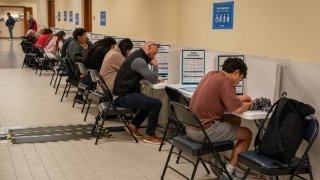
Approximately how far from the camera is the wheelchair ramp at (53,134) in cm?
514

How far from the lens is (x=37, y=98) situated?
762 cm

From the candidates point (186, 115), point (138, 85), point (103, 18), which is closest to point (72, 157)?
point (138, 85)

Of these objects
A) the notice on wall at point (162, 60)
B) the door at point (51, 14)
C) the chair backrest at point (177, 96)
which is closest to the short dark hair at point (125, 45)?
the notice on wall at point (162, 60)

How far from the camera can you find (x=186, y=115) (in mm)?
3459

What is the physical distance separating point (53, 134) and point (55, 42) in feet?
16.4

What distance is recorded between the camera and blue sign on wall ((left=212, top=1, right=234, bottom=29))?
15.7ft

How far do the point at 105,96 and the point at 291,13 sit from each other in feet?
7.58

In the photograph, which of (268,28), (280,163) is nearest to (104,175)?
(280,163)

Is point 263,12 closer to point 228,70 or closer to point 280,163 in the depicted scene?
point 228,70

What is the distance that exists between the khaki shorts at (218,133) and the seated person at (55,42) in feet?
21.8

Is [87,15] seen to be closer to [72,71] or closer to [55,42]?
[55,42]

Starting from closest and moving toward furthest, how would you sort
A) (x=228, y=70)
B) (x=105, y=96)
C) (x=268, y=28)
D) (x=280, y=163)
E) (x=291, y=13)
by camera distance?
(x=280, y=163) → (x=228, y=70) → (x=291, y=13) → (x=268, y=28) → (x=105, y=96)

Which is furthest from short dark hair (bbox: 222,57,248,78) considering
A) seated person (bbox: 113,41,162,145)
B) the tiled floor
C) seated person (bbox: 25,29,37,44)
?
seated person (bbox: 25,29,37,44)

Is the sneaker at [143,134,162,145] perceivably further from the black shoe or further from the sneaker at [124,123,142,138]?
the black shoe
